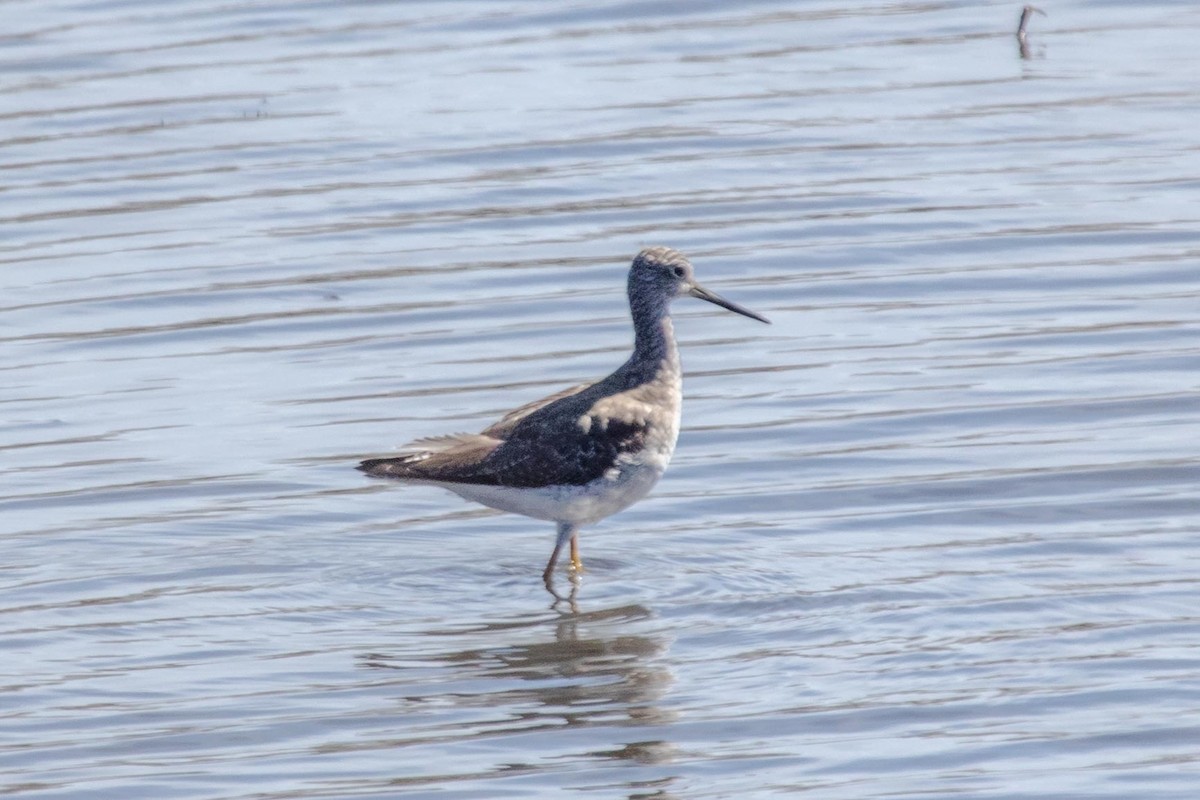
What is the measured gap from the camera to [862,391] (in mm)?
11977

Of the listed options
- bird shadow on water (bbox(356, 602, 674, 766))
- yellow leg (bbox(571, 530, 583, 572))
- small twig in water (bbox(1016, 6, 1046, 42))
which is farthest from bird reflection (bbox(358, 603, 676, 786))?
small twig in water (bbox(1016, 6, 1046, 42))

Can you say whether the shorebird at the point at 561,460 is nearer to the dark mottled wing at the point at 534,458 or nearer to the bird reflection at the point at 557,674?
the dark mottled wing at the point at 534,458

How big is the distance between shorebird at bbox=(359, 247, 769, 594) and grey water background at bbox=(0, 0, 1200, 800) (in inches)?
14.8

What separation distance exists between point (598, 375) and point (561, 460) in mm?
2517

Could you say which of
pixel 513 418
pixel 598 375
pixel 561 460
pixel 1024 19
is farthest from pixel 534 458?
pixel 1024 19

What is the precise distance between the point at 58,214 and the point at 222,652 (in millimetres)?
6755

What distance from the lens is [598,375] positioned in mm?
12531

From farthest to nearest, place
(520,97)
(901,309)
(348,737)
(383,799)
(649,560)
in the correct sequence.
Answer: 1. (520,97)
2. (901,309)
3. (649,560)
4. (348,737)
5. (383,799)

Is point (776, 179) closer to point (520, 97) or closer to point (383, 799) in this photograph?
point (520, 97)

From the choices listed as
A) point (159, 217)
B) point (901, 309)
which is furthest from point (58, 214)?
point (901, 309)

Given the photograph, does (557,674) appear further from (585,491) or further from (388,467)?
(388,467)

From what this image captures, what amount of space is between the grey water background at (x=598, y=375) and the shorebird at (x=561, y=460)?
38 cm

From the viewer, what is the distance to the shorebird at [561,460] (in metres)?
10.0

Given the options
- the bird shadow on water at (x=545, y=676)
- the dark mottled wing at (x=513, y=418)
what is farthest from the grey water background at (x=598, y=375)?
the dark mottled wing at (x=513, y=418)
